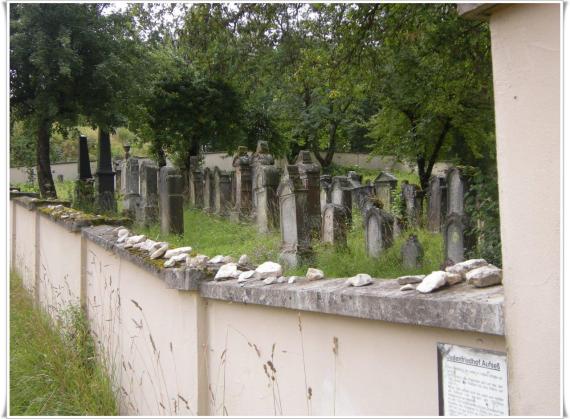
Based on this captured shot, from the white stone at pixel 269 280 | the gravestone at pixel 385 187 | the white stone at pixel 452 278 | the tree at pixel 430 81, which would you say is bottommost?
the white stone at pixel 269 280

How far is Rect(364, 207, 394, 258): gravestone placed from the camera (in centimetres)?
860

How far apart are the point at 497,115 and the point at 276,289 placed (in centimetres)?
127

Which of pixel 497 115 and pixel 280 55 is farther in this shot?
pixel 280 55

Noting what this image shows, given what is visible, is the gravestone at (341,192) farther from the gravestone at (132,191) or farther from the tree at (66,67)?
the tree at (66,67)

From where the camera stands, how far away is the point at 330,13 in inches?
388

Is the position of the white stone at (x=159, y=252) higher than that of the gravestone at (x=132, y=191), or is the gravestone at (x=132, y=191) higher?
the gravestone at (x=132, y=191)

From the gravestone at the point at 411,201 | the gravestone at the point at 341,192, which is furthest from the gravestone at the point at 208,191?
the gravestone at the point at 411,201

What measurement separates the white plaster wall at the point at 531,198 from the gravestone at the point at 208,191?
14.4 m

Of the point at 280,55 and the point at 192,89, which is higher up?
the point at 192,89

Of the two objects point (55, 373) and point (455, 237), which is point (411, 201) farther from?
point (55, 373)

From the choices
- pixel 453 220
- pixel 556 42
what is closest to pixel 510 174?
pixel 556 42

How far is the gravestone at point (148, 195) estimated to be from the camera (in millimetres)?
13461

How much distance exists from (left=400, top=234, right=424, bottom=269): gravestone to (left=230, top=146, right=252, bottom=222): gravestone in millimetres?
6402

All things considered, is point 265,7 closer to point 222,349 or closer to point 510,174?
point 222,349
